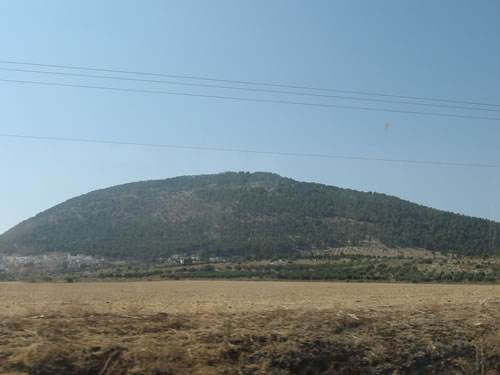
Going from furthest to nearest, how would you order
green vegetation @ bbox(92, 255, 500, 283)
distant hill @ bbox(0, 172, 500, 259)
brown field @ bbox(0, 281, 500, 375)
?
1. distant hill @ bbox(0, 172, 500, 259)
2. green vegetation @ bbox(92, 255, 500, 283)
3. brown field @ bbox(0, 281, 500, 375)

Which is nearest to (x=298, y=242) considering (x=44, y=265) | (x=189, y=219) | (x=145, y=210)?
(x=189, y=219)

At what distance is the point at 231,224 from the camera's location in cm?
10775

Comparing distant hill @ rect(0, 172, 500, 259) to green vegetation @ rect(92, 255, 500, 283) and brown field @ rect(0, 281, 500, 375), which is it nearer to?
green vegetation @ rect(92, 255, 500, 283)

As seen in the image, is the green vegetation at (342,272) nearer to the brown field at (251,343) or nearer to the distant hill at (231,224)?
the distant hill at (231,224)

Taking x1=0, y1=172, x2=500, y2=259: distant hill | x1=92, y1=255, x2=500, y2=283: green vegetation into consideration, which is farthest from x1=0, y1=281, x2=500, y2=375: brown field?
x1=0, y1=172, x2=500, y2=259: distant hill

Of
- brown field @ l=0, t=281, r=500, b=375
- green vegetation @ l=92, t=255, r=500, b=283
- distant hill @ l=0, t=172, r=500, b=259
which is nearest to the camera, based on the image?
brown field @ l=0, t=281, r=500, b=375

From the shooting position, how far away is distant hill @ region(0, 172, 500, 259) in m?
84.4

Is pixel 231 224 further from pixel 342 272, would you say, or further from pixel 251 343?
pixel 251 343

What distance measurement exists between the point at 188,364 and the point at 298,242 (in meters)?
95.4

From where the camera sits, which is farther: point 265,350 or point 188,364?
point 265,350

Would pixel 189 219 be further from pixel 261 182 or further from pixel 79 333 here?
pixel 79 333

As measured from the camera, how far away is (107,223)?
9856cm

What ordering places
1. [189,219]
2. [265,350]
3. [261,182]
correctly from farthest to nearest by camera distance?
1. [261,182]
2. [189,219]
3. [265,350]

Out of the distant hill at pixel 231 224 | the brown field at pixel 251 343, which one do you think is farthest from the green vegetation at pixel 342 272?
the brown field at pixel 251 343
